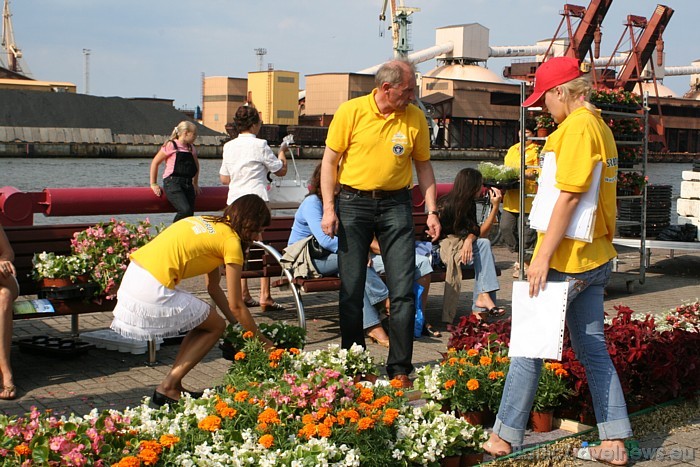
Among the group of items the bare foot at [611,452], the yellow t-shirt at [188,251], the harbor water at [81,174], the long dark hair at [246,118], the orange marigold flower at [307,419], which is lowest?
the harbor water at [81,174]

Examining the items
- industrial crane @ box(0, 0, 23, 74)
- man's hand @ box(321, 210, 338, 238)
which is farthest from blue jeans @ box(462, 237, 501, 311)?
industrial crane @ box(0, 0, 23, 74)

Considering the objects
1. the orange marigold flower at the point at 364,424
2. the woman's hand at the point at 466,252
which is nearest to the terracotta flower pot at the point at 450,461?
the orange marigold flower at the point at 364,424

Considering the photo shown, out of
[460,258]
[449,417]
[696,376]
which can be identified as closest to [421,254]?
[460,258]

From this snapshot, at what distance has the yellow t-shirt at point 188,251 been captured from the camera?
5.23 metres

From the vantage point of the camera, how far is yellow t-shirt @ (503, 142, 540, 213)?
35.7ft

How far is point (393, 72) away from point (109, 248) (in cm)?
224

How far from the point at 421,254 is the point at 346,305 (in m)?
2.43

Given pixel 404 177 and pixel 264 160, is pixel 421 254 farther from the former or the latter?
pixel 404 177

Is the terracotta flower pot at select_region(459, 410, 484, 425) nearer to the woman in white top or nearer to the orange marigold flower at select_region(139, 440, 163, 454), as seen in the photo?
the orange marigold flower at select_region(139, 440, 163, 454)

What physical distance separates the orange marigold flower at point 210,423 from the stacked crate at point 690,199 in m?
10.1

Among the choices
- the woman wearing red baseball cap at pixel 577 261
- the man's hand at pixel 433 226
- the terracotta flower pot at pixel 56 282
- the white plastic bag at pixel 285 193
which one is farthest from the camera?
the white plastic bag at pixel 285 193

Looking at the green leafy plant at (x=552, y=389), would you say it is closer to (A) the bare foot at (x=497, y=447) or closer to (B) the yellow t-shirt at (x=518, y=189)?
(A) the bare foot at (x=497, y=447)

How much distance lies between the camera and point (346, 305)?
18.6 feet

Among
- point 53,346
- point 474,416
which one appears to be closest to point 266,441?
point 474,416
